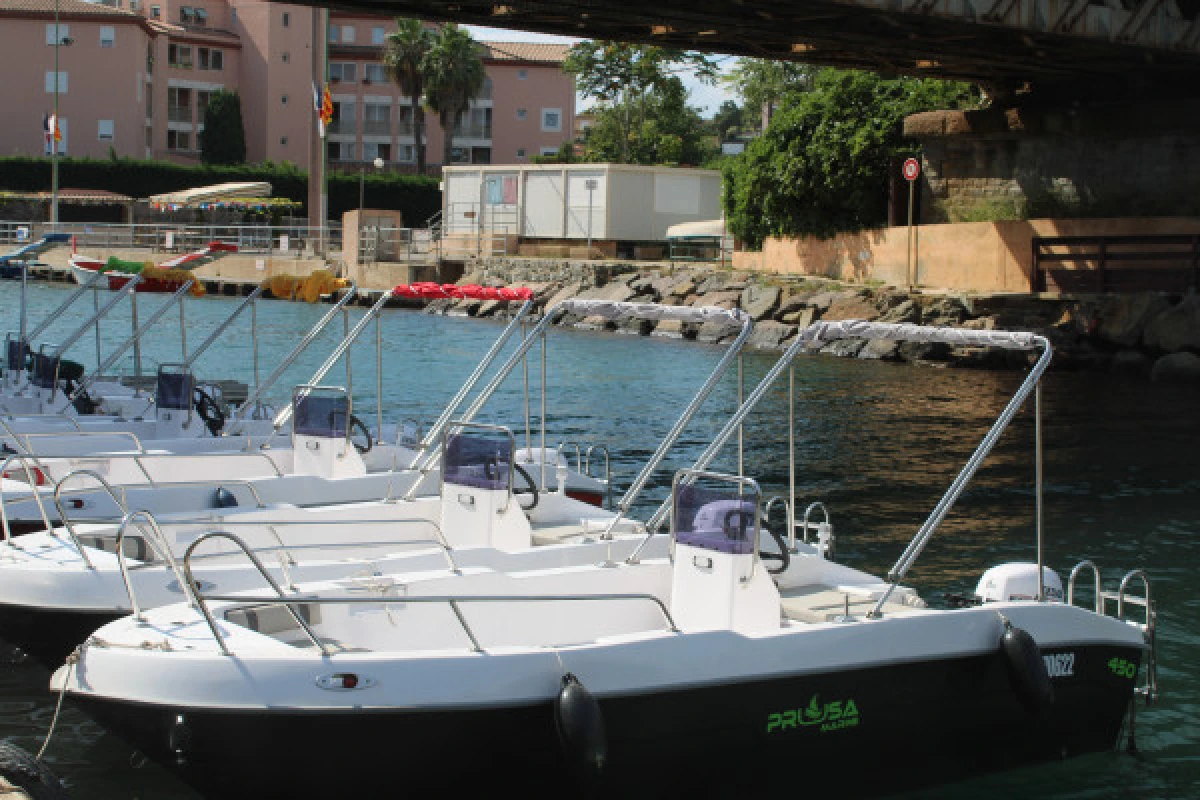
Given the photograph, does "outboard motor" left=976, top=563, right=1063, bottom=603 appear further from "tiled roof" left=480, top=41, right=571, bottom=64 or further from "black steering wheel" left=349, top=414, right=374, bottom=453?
"tiled roof" left=480, top=41, right=571, bottom=64

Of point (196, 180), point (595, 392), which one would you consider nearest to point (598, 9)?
point (595, 392)

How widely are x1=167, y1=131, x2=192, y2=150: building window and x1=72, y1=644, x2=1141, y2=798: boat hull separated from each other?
8864 cm

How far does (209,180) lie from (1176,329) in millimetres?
57105

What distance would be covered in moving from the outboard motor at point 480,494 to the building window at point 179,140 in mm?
84796

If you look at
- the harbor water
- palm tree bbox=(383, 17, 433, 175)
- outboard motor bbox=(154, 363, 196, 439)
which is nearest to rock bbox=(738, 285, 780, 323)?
the harbor water

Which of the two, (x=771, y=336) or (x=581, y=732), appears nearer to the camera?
(x=581, y=732)

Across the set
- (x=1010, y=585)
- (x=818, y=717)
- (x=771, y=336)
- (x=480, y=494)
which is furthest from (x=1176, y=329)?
(x=818, y=717)

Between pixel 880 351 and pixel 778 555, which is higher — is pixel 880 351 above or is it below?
below

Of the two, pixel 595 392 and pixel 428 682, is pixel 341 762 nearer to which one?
pixel 428 682

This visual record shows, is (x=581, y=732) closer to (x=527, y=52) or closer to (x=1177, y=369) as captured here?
(x=1177, y=369)

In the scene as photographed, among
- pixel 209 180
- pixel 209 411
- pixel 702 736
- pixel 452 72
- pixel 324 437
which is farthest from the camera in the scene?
pixel 452 72

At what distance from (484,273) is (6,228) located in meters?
26.9

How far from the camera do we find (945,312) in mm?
38625

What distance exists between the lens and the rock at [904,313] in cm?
3856
